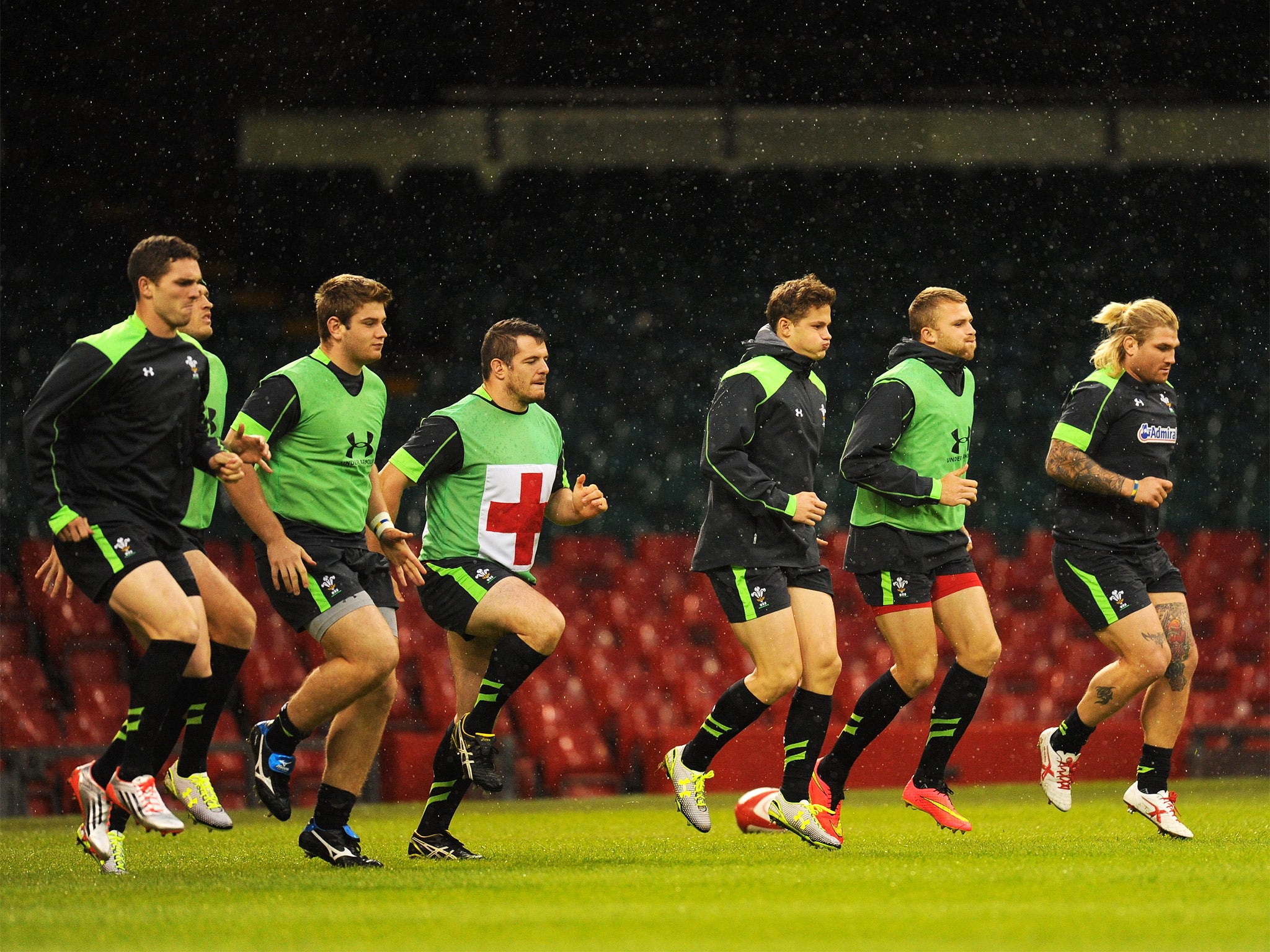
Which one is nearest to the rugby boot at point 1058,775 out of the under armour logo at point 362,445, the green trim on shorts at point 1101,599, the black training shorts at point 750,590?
the green trim on shorts at point 1101,599

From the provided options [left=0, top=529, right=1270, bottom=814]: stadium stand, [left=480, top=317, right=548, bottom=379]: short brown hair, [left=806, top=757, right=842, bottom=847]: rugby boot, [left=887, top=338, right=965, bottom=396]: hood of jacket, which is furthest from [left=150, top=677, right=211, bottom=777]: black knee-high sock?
[left=0, top=529, right=1270, bottom=814]: stadium stand

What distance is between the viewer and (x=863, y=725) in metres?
6.77

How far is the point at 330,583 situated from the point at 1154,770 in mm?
3447

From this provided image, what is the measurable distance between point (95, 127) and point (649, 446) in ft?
18.7

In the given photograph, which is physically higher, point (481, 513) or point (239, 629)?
point (481, 513)

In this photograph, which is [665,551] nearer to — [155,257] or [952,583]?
[952,583]

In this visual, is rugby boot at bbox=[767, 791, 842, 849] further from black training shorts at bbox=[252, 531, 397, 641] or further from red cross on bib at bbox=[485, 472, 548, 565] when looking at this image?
black training shorts at bbox=[252, 531, 397, 641]

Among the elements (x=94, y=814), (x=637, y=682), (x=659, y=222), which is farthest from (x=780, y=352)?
(x=659, y=222)

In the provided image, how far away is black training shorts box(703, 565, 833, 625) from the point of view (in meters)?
6.39

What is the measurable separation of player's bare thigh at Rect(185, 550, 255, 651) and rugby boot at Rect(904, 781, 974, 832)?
109 inches

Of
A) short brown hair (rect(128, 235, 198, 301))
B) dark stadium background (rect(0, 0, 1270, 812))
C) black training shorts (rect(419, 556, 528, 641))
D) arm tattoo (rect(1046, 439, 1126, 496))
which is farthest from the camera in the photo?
dark stadium background (rect(0, 0, 1270, 812))

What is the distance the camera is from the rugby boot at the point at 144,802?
17.2ft

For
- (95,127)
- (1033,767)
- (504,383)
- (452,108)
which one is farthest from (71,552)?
(452,108)

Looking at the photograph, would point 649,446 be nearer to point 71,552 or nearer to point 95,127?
point 95,127
